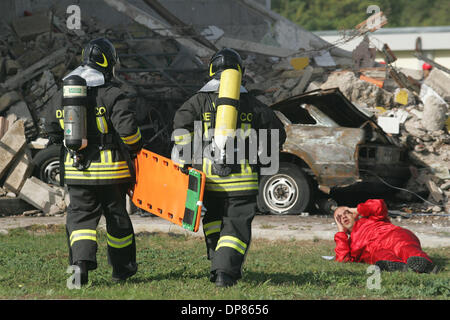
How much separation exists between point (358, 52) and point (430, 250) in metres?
8.48

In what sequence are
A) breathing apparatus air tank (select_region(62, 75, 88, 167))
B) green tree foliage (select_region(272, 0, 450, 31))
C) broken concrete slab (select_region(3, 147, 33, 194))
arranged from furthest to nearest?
green tree foliage (select_region(272, 0, 450, 31))
broken concrete slab (select_region(3, 147, 33, 194))
breathing apparatus air tank (select_region(62, 75, 88, 167))

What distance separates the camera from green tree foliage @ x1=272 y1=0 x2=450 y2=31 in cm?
4722

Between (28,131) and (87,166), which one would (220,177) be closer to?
(87,166)

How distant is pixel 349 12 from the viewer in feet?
158

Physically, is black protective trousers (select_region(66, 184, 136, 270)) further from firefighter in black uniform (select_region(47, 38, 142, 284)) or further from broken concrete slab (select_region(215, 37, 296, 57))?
broken concrete slab (select_region(215, 37, 296, 57))

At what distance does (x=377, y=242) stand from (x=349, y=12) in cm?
4255

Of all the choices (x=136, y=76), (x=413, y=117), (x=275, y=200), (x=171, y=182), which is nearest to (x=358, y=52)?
(x=413, y=117)

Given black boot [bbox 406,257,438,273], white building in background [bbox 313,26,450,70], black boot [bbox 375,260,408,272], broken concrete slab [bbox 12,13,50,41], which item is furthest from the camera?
white building in background [bbox 313,26,450,70]

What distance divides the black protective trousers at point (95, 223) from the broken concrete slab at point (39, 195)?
5.35m

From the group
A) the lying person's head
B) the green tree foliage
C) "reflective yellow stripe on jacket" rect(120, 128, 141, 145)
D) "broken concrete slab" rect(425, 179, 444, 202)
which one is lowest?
"broken concrete slab" rect(425, 179, 444, 202)

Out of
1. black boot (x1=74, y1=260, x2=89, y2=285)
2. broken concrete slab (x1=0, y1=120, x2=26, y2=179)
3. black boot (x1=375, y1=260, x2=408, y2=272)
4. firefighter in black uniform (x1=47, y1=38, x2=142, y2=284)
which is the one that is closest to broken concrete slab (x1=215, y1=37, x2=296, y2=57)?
broken concrete slab (x1=0, y1=120, x2=26, y2=179)

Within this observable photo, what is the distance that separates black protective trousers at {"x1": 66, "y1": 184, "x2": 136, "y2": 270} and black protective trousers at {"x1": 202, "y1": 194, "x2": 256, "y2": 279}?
0.69 m

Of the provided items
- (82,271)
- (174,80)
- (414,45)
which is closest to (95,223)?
(82,271)

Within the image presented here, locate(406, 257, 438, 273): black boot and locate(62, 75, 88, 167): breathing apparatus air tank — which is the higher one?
locate(62, 75, 88, 167): breathing apparatus air tank
